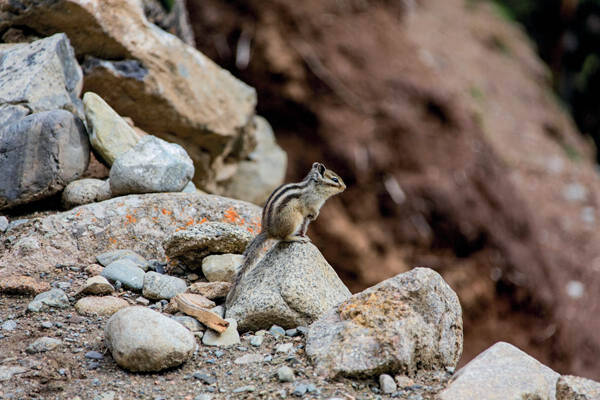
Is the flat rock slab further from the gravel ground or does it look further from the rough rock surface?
the rough rock surface

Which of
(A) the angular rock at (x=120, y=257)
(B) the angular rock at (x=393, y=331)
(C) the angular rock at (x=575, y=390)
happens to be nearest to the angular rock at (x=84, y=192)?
(A) the angular rock at (x=120, y=257)

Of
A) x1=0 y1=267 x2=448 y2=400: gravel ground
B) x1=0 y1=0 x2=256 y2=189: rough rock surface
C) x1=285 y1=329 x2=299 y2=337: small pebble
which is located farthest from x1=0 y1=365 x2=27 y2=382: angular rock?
x1=0 y1=0 x2=256 y2=189: rough rock surface

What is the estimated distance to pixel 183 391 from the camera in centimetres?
320

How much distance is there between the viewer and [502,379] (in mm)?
3156

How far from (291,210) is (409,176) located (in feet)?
24.7

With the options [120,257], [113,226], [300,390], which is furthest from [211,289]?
[300,390]

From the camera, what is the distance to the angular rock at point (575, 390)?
10.7 ft

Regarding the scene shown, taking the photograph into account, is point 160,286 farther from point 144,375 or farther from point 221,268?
point 144,375

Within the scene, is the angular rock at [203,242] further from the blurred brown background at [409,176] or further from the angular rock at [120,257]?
the blurred brown background at [409,176]

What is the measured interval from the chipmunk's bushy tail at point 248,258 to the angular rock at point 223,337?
12.7 inches

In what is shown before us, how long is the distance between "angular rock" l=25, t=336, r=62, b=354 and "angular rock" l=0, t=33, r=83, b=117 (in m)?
2.13

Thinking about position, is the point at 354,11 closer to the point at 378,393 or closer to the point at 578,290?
the point at 578,290

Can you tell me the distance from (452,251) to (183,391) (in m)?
8.87

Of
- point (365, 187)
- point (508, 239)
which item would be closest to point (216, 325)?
point (365, 187)
